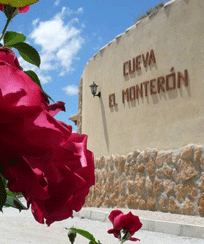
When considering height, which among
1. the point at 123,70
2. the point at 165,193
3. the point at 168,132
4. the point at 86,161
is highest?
the point at 123,70

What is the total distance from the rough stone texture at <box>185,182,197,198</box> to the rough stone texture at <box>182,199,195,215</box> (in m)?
0.10

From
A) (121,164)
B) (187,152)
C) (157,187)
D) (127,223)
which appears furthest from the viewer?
(121,164)

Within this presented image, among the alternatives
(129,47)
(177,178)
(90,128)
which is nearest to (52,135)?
(177,178)

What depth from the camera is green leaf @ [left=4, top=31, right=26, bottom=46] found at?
59cm

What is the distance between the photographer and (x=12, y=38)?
1.97 ft

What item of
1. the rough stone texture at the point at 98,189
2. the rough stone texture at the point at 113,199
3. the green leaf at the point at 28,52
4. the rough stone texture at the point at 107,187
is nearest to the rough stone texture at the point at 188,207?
the rough stone texture at the point at 113,199

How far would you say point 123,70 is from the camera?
7.98 metres

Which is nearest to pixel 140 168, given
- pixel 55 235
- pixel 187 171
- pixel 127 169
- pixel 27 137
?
pixel 127 169

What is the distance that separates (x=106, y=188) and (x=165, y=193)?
1.97m

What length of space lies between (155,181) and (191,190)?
0.85m

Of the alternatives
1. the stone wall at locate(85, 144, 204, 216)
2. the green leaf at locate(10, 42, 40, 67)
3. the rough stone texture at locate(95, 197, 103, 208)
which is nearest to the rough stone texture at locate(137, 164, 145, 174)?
the stone wall at locate(85, 144, 204, 216)

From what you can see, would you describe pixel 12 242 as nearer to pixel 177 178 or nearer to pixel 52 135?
pixel 177 178

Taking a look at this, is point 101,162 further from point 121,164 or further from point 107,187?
point 121,164

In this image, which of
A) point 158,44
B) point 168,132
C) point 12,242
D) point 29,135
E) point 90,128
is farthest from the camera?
point 90,128
